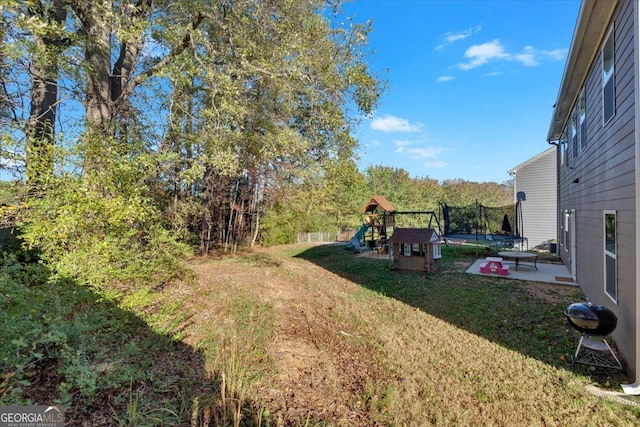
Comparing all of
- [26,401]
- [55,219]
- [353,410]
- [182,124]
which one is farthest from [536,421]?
[182,124]

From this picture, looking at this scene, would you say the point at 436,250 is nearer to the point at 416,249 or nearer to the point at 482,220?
the point at 416,249

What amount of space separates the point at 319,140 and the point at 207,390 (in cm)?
644

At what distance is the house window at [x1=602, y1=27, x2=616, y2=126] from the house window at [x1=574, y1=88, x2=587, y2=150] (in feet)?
6.12

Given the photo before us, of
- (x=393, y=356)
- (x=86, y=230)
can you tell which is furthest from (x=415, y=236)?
(x=86, y=230)

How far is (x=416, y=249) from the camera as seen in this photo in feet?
29.2

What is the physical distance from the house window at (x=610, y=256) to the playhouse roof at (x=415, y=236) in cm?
445

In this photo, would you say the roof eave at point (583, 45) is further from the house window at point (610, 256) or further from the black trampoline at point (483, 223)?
the black trampoline at point (483, 223)

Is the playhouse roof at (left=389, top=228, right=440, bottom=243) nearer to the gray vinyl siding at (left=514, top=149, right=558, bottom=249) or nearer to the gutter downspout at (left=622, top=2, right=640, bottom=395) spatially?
the gutter downspout at (left=622, top=2, right=640, bottom=395)

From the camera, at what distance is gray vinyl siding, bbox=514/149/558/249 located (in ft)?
44.7

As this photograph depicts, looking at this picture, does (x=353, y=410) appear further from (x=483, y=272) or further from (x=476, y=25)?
(x=476, y=25)

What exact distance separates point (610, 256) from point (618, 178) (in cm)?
123

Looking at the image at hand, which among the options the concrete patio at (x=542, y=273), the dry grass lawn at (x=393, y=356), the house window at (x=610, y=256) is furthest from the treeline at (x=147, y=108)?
the concrete patio at (x=542, y=273)

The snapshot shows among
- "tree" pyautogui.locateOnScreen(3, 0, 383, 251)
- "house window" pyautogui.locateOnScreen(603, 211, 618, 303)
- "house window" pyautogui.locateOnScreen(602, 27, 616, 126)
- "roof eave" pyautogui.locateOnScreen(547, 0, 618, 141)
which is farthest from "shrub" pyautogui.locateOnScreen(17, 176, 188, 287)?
"roof eave" pyautogui.locateOnScreen(547, 0, 618, 141)

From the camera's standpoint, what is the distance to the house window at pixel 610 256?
3.72m
